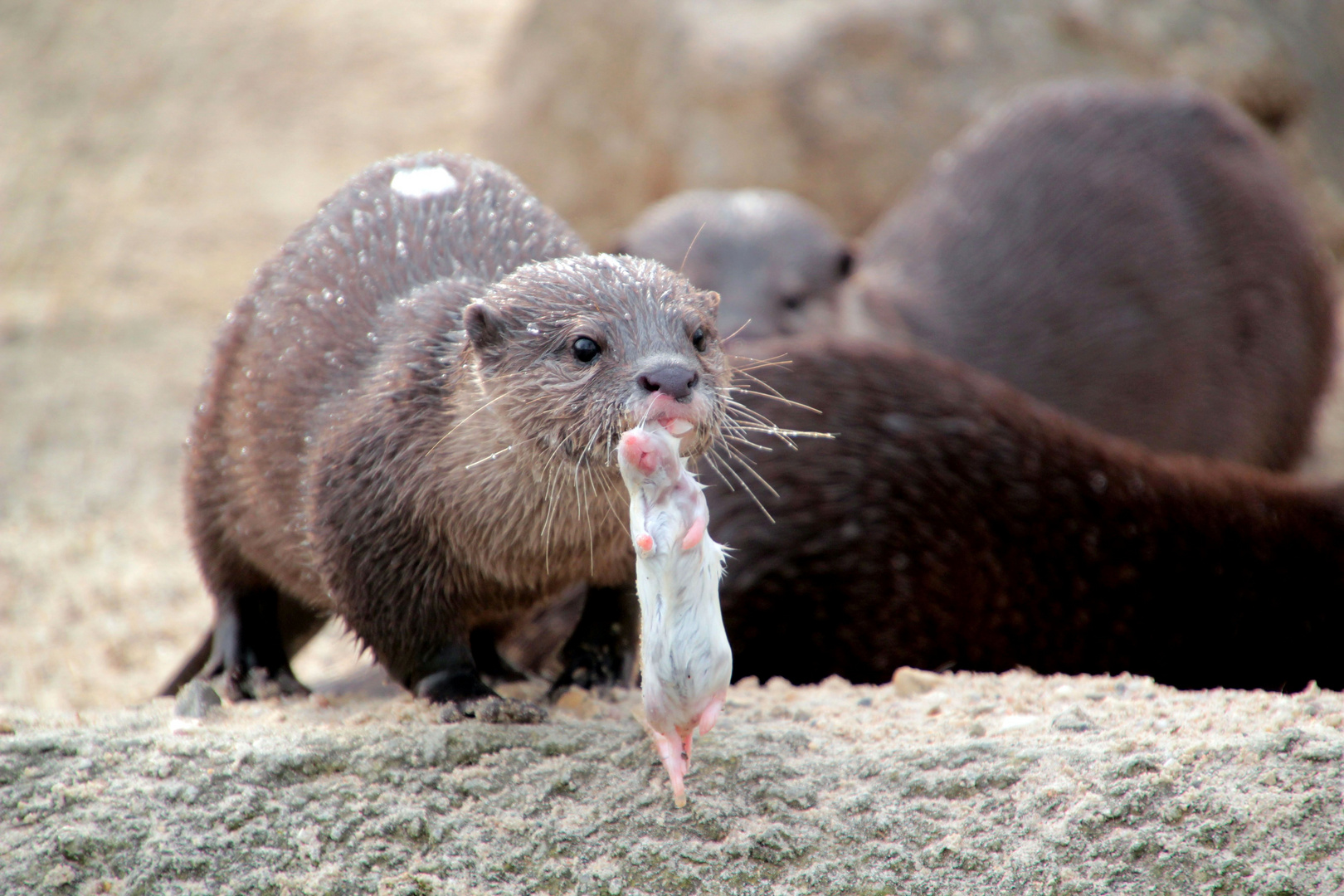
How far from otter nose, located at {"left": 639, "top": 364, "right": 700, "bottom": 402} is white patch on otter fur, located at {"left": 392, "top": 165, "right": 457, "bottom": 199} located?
732mm

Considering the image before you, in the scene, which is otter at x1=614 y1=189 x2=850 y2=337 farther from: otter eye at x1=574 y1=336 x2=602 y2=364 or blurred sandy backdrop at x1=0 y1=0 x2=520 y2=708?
otter eye at x1=574 y1=336 x2=602 y2=364

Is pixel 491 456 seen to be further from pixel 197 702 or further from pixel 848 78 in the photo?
pixel 848 78

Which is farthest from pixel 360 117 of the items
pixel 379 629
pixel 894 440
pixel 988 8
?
pixel 379 629

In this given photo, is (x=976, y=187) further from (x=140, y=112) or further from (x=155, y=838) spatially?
(x=140, y=112)

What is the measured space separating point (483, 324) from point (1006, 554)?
50.6 inches

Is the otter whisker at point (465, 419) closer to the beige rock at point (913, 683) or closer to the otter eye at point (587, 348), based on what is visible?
the otter eye at point (587, 348)

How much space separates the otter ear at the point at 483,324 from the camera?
1729 millimetres

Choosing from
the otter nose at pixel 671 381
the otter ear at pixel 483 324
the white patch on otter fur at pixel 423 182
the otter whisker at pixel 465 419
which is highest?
the white patch on otter fur at pixel 423 182

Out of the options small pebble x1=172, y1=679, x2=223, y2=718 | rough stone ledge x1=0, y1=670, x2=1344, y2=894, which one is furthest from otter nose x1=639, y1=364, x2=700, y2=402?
small pebble x1=172, y1=679, x2=223, y2=718

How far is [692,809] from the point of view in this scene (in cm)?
161

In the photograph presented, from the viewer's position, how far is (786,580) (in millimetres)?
2693

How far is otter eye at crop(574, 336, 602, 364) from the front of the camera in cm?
168

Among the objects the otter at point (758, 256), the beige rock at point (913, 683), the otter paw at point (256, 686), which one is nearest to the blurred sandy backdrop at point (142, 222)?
the otter paw at point (256, 686)

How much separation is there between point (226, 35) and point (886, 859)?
6934 millimetres
